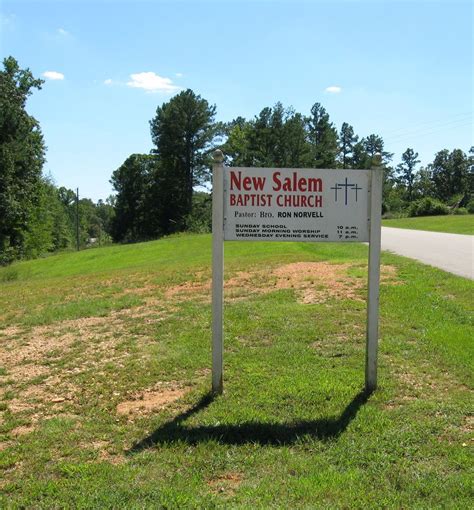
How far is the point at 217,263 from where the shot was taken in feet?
14.4

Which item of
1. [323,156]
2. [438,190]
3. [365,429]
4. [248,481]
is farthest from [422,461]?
[438,190]

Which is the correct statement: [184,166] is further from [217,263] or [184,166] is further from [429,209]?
[217,263]

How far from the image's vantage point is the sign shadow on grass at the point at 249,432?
344 cm

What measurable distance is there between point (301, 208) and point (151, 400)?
206cm

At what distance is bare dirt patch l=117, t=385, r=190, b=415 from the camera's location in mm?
4086

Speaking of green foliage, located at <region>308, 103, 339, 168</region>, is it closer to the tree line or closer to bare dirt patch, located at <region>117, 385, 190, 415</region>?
the tree line

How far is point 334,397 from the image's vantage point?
4.17 m

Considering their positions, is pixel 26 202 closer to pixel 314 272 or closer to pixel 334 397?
pixel 314 272

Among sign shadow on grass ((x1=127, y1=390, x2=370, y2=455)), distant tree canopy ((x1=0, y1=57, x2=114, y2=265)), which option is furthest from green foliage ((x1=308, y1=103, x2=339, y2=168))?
sign shadow on grass ((x1=127, y1=390, x2=370, y2=455))

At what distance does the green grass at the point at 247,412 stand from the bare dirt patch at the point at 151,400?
2.2 inches

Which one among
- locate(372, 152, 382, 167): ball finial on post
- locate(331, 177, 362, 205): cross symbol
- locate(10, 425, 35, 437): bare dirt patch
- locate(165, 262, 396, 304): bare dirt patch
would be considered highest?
locate(372, 152, 382, 167): ball finial on post

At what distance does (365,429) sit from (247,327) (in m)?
3.24

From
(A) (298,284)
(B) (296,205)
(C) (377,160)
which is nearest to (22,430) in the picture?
(B) (296,205)

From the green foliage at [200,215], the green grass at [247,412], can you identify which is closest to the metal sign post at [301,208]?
the green grass at [247,412]
